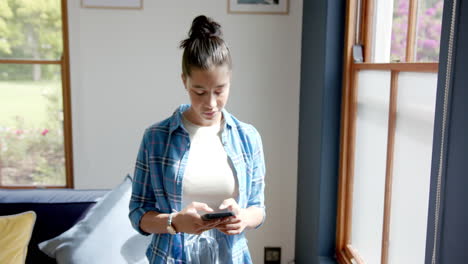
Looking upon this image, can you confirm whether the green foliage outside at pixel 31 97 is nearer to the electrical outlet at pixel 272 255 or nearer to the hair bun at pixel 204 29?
the electrical outlet at pixel 272 255

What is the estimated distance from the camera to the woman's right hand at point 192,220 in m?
1.09

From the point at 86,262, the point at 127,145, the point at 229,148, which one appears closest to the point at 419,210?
the point at 229,148

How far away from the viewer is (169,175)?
117cm

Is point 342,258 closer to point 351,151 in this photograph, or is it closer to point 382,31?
point 351,151

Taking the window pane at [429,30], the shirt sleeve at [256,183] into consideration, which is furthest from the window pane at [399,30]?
the shirt sleeve at [256,183]

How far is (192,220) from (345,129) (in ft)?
3.38

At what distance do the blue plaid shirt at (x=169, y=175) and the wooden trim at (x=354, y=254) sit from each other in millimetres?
735

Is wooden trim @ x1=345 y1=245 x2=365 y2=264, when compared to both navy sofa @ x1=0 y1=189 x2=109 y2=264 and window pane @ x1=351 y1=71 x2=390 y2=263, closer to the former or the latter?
window pane @ x1=351 y1=71 x2=390 y2=263

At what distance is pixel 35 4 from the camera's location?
2.48m

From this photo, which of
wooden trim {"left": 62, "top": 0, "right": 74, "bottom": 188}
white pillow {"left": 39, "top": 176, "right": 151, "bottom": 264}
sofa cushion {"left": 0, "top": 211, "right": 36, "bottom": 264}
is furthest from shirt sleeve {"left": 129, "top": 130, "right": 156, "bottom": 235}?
wooden trim {"left": 62, "top": 0, "right": 74, "bottom": 188}

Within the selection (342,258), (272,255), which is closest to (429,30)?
(342,258)

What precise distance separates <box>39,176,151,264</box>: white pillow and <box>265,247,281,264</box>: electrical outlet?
1.15 m

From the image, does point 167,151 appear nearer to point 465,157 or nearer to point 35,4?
point 465,157

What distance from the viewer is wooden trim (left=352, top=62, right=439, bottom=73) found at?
1.17 m
